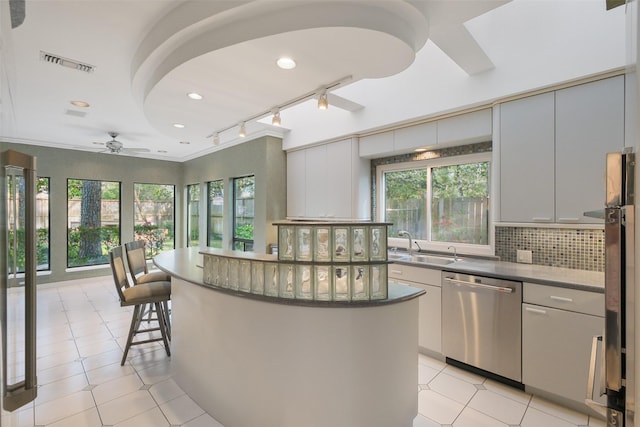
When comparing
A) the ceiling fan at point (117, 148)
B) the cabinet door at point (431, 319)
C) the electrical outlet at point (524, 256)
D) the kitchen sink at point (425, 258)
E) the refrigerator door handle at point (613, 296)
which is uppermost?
the ceiling fan at point (117, 148)

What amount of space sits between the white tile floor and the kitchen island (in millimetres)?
480

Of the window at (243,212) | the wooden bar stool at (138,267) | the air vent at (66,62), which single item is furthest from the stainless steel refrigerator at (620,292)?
the window at (243,212)

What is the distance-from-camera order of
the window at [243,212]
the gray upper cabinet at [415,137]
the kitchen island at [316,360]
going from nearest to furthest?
1. the kitchen island at [316,360]
2. the gray upper cabinet at [415,137]
3. the window at [243,212]

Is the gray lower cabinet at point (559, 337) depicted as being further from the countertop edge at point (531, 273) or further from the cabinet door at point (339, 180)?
the cabinet door at point (339, 180)

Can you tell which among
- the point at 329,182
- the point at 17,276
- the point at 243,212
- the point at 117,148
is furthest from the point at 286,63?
the point at 117,148

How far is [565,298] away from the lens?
7.18 ft

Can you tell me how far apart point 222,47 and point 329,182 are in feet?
8.61

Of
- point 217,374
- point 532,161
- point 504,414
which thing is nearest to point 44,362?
point 217,374

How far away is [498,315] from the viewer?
2.50 m

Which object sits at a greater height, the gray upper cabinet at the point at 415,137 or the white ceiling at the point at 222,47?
the white ceiling at the point at 222,47

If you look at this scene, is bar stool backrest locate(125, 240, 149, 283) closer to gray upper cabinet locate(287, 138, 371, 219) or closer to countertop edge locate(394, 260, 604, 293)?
gray upper cabinet locate(287, 138, 371, 219)

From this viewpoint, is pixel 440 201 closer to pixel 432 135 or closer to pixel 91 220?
pixel 432 135

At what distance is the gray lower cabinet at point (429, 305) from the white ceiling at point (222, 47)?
190 centimetres

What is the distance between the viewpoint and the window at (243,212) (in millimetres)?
5418
